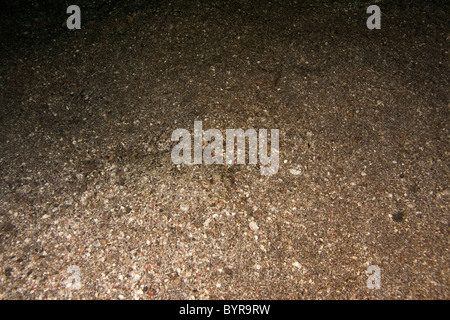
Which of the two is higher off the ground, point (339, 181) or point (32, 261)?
point (339, 181)

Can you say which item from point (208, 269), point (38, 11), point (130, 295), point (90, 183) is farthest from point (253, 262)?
point (38, 11)

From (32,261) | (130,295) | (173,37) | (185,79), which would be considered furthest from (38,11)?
(130,295)

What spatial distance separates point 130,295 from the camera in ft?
6.72

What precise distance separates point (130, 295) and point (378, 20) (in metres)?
2.63

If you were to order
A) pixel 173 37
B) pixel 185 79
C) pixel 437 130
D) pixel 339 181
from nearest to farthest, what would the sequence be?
pixel 339 181 < pixel 437 130 < pixel 185 79 < pixel 173 37

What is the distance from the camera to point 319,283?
2.08 meters

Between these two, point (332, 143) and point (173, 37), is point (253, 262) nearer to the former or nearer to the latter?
point (332, 143)

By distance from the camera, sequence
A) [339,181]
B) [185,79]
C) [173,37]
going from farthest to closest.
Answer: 1. [173,37]
2. [185,79]
3. [339,181]

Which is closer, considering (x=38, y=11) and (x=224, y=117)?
(x=224, y=117)

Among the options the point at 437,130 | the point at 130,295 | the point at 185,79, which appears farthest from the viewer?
the point at 185,79

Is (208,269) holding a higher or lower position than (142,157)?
lower

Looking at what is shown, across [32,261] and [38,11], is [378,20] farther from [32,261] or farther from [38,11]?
[32,261]

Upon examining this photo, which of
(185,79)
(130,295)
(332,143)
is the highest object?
(185,79)

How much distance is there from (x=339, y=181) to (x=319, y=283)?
0.63 meters
